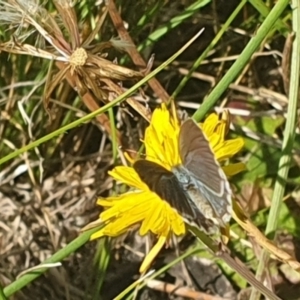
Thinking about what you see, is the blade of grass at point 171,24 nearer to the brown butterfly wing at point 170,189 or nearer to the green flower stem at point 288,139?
the green flower stem at point 288,139

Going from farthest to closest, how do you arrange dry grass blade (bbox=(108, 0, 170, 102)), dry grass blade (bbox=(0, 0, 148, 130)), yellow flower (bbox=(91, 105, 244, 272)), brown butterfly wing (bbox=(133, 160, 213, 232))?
dry grass blade (bbox=(108, 0, 170, 102)) < dry grass blade (bbox=(0, 0, 148, 130)) < yellow flower (bbox=(91, 105, 244, 272)) < brown butterfly wing (bbox=(133, 160, 213, 232))

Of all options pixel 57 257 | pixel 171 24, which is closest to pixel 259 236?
pixel 57 257

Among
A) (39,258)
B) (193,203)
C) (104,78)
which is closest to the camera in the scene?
(193,203)

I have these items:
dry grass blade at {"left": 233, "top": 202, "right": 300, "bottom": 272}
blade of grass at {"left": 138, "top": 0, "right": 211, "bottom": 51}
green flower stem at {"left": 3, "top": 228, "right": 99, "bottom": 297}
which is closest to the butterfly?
dry grass blade at {"left": 233, "top": 202, "right": 300, "bottom": 272}

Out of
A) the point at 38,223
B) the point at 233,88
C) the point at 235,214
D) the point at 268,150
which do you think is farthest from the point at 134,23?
the point at 235,214

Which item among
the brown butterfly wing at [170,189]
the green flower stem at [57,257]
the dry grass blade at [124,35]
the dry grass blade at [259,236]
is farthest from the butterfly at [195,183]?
the dry grass blade at [124,35]

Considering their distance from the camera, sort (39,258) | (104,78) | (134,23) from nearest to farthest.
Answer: (104,78)
(134,23)
(39,258)

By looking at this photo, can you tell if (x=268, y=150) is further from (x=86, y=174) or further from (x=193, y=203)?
(x=193, y=203)

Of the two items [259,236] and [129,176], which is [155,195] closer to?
[129,176]

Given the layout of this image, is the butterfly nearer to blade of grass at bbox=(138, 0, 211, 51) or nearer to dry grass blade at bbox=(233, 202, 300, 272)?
dry grass blade at bbox=(233, 202, 300, 272)
